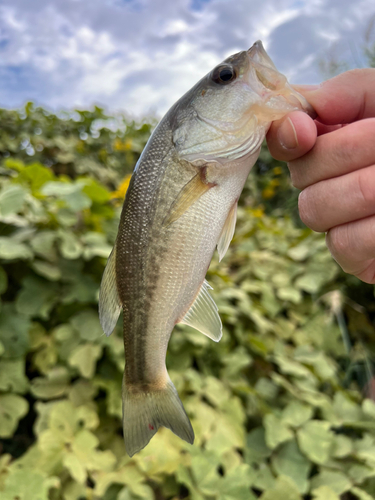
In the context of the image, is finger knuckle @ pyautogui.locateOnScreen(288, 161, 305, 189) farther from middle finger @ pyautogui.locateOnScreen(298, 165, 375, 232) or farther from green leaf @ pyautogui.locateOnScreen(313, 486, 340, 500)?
green leaf @ pyautogui.locateOnScreen(313, 486, 340, 500)

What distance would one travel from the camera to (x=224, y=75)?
0.91 metres

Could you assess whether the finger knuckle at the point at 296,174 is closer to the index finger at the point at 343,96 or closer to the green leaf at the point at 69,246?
the index finger at the point at 343,96

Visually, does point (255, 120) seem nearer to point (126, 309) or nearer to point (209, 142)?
point (209, 142)

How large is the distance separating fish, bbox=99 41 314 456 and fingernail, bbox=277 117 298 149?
3cm

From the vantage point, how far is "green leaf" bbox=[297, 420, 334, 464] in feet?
5.72

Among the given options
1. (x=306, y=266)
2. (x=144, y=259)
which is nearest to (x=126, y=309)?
(x=144, y=259)

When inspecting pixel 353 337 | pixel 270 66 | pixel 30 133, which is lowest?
pixel 353 337

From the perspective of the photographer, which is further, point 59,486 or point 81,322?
point 81,322

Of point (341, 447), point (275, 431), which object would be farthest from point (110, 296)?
point (341, 447)

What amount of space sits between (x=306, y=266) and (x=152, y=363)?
89.5 inches

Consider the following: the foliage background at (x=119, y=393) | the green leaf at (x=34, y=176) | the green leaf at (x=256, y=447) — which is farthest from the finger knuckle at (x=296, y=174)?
the green leaf at (x=34, y=176)

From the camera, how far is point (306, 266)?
9.74ft

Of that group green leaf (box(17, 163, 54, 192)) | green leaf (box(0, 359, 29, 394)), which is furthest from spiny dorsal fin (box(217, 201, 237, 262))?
green leaf (box(17, 163, 54, 192))

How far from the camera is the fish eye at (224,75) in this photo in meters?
0.91
